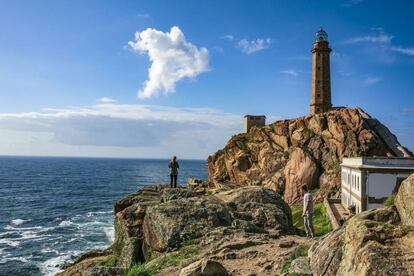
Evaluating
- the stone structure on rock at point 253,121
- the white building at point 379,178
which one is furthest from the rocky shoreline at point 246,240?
the stone structure on rock at point 253,121

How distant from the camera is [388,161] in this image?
36125 millimetres

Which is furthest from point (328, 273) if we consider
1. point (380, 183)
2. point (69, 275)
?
point (380, 183)

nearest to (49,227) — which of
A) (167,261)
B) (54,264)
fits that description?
(54,264)

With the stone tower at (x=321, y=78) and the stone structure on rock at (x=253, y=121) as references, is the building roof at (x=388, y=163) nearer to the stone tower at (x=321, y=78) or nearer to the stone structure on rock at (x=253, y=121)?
the stone tower at (x=321, y=78)

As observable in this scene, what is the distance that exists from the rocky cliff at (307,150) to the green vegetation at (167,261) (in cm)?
4057

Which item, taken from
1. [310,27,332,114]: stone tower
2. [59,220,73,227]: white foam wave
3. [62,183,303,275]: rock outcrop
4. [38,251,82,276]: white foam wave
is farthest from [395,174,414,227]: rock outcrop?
[310,27,332,114]: stone tower

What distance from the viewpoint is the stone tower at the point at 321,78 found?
7075 centimetres

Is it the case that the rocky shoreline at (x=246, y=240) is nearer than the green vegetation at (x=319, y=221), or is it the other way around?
the rocky shoreline at (x=246, y=240)

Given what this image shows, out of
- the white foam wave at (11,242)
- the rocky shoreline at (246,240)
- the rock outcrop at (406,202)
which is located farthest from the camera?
the white foam wave at (11,242)

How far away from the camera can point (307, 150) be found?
58.8 metres

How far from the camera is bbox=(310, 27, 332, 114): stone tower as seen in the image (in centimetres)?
7075

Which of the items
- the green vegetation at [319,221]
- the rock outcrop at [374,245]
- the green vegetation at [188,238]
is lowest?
the green vegetation at [319,221]

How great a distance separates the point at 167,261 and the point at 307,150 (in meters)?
47.3

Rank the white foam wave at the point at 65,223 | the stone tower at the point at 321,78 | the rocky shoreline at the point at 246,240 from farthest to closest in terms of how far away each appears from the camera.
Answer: the stone tower at the point at 321,78 → the white foam wave at the point at 65,223 → the rocky shoreline at the point at 246,240
